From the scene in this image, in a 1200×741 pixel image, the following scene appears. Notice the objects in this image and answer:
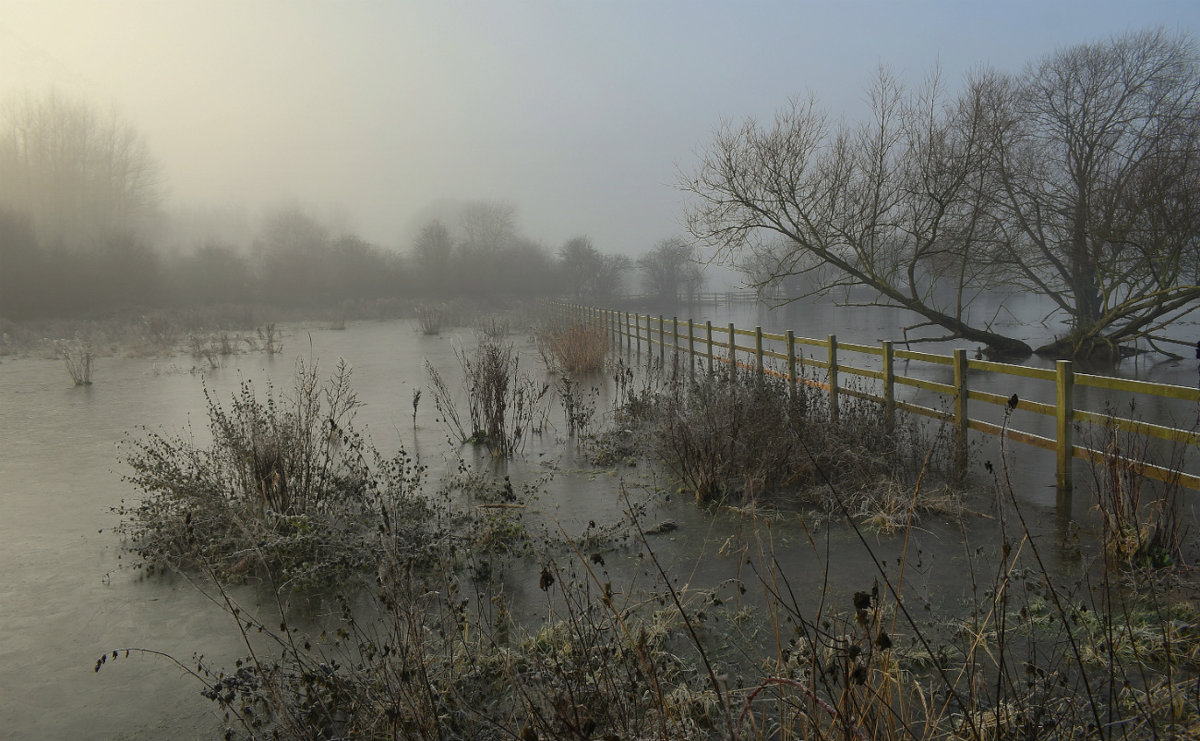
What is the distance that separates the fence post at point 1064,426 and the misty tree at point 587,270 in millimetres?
56214

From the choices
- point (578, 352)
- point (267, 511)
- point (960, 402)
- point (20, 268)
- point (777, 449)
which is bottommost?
point (267, 511)

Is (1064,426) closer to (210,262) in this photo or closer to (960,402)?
(960,402)

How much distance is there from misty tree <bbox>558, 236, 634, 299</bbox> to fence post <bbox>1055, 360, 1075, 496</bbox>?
56.2 metres

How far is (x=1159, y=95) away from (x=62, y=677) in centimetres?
2429

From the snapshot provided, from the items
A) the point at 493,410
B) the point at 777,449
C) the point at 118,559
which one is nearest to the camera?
the point at 118,559

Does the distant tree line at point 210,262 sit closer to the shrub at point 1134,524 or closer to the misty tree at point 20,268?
the misty tree at point 20,268

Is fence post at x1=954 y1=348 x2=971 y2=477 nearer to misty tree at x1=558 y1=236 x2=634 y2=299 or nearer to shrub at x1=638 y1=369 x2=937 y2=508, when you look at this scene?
shrub at x1=638 y1=369 x2=937 y2=508

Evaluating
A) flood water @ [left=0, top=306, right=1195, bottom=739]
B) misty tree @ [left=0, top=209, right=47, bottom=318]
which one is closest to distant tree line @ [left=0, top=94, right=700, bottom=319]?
misty tree @ [left=0, top=209, right=47, bottom=318]

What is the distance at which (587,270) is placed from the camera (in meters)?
63.6

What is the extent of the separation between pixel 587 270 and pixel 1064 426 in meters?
57.8

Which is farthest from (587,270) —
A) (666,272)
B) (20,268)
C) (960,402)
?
(960,402)

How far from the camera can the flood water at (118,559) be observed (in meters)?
4.09

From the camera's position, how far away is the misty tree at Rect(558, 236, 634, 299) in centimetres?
6322

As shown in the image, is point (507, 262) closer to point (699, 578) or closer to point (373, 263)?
point (373, 263)
